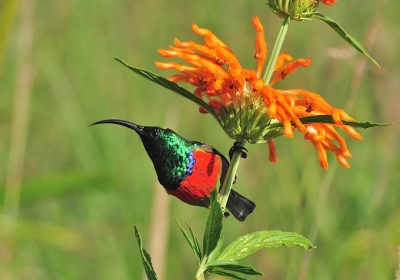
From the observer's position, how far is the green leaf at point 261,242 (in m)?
1.21

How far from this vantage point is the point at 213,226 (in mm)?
1192

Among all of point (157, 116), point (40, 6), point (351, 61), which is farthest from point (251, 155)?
point (40, 6)

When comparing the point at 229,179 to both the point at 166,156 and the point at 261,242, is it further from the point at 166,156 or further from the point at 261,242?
the point at 166,156

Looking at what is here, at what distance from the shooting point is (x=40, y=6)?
492 centimetres

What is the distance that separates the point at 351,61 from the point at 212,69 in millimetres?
1322

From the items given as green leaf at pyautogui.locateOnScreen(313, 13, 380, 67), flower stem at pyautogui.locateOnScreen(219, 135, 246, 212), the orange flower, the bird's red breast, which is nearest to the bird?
the bird's red breast

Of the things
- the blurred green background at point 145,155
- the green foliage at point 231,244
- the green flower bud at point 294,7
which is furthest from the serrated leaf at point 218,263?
the blurred green background at point 145,155

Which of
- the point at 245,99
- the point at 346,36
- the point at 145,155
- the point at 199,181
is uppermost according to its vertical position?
the point at 346,36

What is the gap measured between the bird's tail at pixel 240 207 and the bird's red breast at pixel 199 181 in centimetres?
18

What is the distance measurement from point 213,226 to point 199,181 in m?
0.43

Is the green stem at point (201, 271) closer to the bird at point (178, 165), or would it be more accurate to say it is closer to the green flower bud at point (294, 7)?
the bird at point (178, 165)

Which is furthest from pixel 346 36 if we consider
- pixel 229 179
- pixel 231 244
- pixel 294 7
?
pixel 231 244

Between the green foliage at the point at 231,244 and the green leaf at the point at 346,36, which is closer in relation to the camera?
the green foliage at the point at 231,244

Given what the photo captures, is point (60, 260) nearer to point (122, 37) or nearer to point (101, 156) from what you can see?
point (101, 156)
